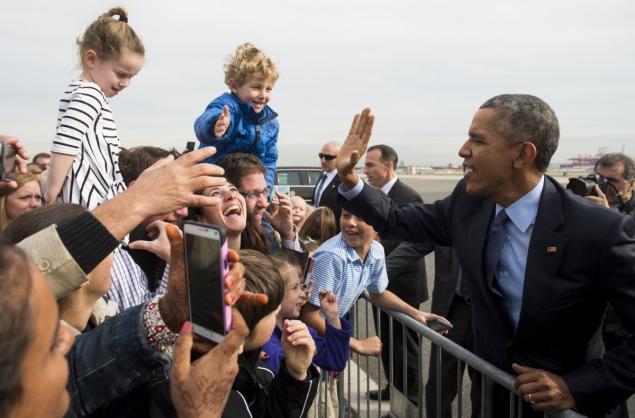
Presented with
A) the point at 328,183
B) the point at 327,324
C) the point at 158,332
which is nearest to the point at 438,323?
the point at 327,324

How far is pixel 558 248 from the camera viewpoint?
2.34 metres

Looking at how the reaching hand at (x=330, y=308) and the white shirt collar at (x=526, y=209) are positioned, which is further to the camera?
the reaching hand at (x=330, y=308)

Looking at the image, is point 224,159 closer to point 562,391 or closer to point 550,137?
point 550,137

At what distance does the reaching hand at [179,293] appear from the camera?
4.20 feet

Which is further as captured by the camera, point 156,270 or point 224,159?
point 224,159

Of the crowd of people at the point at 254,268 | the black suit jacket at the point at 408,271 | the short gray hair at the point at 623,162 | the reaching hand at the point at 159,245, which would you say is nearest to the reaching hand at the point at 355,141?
the crowd of people at the point at 254,268

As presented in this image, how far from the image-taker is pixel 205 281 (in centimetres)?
125

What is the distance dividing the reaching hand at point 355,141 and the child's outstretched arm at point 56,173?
1412 mm

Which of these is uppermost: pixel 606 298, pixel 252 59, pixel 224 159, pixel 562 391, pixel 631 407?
pixel 252 59

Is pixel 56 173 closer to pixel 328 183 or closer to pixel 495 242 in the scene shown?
pixel 495 242

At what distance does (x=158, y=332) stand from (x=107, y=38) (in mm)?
2279

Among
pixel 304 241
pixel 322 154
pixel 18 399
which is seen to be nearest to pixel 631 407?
pixel 304 241

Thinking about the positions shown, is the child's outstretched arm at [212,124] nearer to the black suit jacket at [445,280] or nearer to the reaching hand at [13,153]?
the reaching hand at [13,153]

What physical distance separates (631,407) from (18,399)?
204 inches
